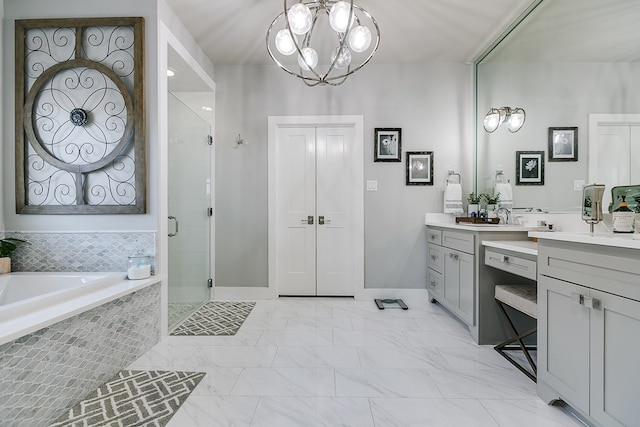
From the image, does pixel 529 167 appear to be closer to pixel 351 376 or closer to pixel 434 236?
pixel 434 236

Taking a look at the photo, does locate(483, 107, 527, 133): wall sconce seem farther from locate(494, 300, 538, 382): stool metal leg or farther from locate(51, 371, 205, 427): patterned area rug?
locate(51, 371, 205, 427): patterned area rug

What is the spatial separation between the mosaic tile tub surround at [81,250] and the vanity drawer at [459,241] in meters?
2.48

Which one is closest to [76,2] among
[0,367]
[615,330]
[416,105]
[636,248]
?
[0,367]

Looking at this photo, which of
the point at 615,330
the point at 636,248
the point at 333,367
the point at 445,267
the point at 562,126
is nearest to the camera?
the point at 636,248

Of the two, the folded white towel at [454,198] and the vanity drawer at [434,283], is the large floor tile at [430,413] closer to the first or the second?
the vanity drawer at [434,283]

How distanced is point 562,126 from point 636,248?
141 cm

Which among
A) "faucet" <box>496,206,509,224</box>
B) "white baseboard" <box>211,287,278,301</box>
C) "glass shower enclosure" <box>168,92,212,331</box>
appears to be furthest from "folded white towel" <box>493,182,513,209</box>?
"glass shower enclosure" <box>168,92,212,331</box>

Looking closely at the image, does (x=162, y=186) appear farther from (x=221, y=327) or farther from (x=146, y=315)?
(x=221, y=327)

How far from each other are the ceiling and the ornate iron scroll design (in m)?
0.69

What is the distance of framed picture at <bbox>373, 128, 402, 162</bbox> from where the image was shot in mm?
3521

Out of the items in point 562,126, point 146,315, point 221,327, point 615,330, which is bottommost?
point 221,327

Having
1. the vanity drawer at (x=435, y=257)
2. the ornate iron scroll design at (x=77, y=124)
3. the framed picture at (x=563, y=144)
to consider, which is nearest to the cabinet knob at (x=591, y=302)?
the framed picture at (x=563, y=144)

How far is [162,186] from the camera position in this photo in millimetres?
2432

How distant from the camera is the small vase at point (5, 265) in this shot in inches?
89.0
